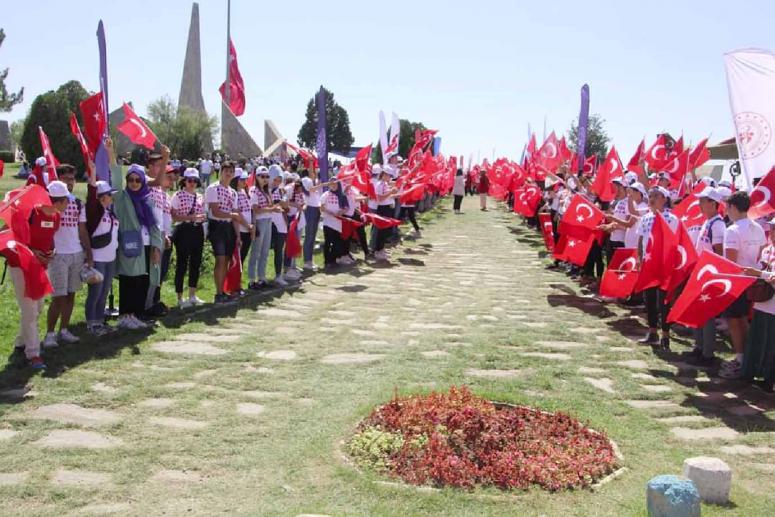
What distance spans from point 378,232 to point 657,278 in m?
7.65

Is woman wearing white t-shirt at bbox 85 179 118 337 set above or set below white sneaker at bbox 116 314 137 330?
above

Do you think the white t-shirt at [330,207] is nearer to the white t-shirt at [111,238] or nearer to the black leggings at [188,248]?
the black leggings at [188,248]

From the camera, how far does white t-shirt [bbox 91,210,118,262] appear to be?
7.24 metres

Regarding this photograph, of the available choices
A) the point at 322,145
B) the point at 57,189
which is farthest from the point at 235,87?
the point at 57,189

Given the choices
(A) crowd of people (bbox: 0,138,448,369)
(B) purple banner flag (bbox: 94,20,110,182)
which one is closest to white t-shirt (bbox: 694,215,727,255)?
(A) crowd of people (bbox: 0,138,448,369)

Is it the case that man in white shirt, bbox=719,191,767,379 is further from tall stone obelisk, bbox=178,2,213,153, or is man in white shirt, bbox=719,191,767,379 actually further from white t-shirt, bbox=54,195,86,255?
tall stone obelisk, bbox=178,2,213,153

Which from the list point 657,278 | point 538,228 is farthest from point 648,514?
point 538,228

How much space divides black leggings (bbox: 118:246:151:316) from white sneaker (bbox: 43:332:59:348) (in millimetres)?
1047

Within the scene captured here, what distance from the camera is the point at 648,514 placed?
12.2 ft

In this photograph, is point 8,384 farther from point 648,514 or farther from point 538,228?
point 538,228

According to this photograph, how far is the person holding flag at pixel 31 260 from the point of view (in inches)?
233

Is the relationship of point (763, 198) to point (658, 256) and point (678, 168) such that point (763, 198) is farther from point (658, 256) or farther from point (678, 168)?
point (678, 168)

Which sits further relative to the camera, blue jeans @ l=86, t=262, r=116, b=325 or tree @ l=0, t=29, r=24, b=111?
tree @ l=0, t=29, r=24, b=111

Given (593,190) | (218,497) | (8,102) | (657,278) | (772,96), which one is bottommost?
(218,497)
